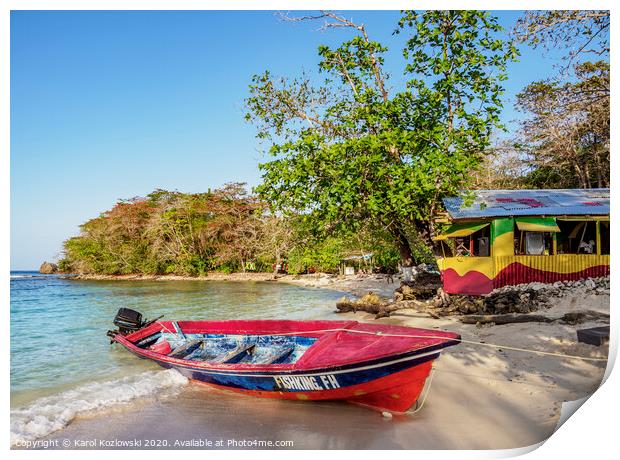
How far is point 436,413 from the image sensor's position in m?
3.26

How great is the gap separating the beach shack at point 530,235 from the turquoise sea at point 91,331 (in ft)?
12.3

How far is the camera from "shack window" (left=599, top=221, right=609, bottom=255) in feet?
12.5

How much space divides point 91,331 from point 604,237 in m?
8.08

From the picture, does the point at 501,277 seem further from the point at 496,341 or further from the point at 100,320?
the point at 100,320

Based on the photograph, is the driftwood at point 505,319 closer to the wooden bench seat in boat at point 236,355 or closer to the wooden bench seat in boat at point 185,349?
the wooden bench seat in boat at point 236,355

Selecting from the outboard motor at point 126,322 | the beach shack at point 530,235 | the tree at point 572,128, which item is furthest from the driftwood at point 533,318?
the outboard motor at point 126,322

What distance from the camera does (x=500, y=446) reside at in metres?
2.86

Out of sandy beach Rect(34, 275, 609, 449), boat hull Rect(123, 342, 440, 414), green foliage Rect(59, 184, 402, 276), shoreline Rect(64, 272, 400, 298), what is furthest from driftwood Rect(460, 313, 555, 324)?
shoreline Rect(64, 272, 400, 298)

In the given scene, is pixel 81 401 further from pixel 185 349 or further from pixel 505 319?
pixel 505 319

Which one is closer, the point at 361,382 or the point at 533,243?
the point at 361,382

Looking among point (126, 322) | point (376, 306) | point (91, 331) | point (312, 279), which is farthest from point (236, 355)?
point (312, 279)

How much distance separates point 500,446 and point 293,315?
6.21 meters

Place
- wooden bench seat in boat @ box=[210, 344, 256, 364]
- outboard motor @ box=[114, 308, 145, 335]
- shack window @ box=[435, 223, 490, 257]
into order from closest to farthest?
wooden bench seat in boat @ box=[210, 344, 256, 364] < shack window @ box=[435, 223, 490, 257] < outboard motor @ box=[114, 308, 145, 335]

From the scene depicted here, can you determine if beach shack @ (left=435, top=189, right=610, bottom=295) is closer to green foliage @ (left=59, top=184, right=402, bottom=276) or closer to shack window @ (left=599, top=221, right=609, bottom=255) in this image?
shack window @ (left=599, top=221, right=609, bottom=255)
